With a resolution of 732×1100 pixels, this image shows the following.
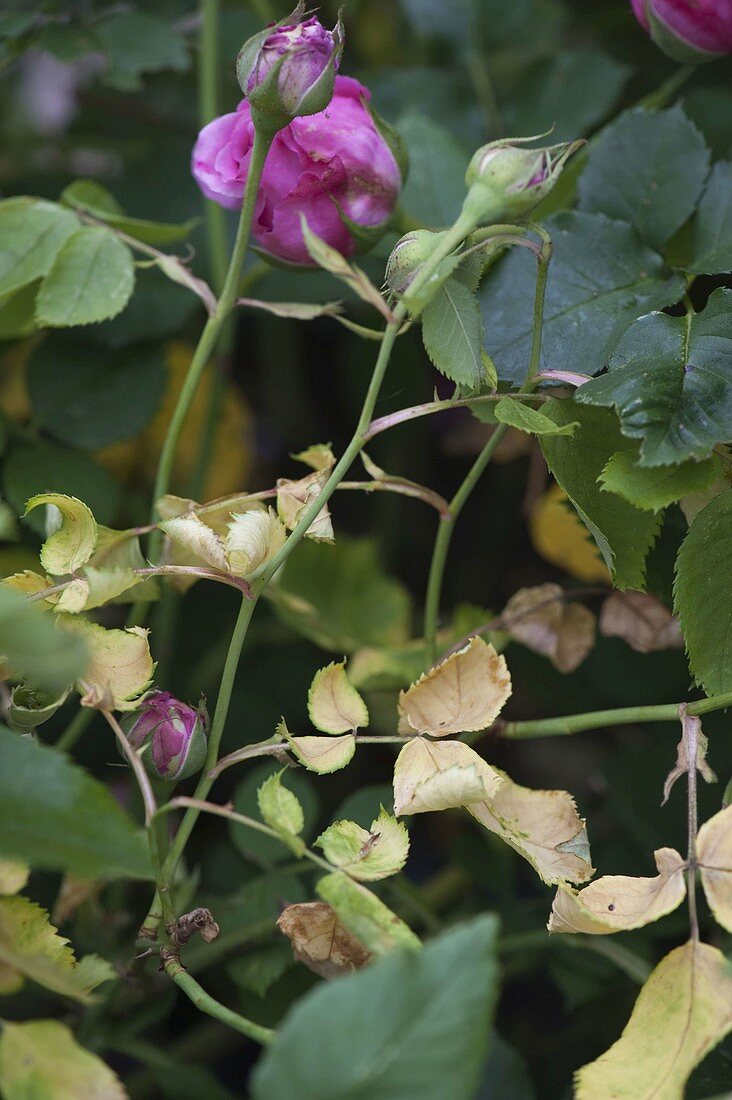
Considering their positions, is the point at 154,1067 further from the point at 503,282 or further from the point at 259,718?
the point at 503,282

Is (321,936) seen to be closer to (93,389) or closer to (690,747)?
(690,747)

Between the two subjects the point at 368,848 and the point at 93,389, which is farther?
the point at 93,389

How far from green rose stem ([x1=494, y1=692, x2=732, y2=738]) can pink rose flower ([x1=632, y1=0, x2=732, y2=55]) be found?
31 cm

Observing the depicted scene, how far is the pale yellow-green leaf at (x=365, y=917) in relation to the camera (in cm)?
29

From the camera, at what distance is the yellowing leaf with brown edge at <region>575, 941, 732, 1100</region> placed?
0.30 m

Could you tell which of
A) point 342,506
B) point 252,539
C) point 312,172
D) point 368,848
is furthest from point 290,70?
point 342,506

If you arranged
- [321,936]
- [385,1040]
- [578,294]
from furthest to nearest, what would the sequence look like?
[578,294] → [321,936] → [385,1040]

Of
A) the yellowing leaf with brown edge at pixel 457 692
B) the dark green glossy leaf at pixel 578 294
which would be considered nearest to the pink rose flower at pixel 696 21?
the dark green glossy leaf at pixel 578 294

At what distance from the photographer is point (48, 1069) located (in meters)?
0.28

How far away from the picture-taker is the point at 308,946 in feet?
1.14

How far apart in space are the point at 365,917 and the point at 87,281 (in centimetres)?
34

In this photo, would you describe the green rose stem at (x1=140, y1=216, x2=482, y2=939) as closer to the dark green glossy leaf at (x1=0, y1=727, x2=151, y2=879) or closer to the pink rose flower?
the dark green glossy leaf at (x1=0, y1=727, x2=151, y2=879)

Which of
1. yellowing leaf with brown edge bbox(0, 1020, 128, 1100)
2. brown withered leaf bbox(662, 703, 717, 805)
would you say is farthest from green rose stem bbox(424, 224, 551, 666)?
yellowing leaf with brown edge bbox(0, 1020, 128, 1100)

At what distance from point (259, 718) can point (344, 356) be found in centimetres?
29
